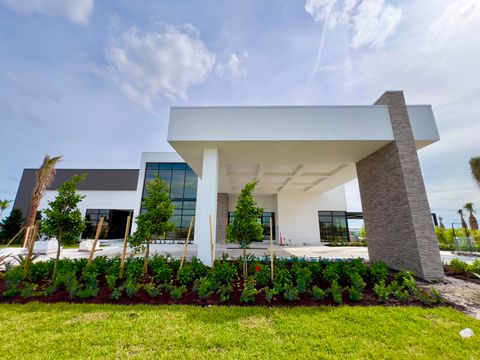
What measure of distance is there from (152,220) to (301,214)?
1636 centimetres

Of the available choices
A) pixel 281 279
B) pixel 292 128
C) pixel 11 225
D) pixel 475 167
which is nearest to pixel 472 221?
pixel 475 167

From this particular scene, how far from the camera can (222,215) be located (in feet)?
62.4

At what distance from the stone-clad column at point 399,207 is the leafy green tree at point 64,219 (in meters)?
11.0

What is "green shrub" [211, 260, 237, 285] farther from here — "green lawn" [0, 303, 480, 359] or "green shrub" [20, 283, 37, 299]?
"green shrub" [20, 283, 37, 299]

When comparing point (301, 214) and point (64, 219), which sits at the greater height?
point (301, 214)

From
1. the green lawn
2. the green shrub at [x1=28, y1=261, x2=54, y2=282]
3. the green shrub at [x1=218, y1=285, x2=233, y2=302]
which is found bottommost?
the green lawn

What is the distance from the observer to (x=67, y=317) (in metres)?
3.67

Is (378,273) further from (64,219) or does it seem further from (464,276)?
(64,219)

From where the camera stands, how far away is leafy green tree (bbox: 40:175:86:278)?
5797mm

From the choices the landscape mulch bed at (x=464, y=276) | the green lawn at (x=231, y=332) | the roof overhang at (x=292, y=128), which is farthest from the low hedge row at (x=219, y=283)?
the roof overhang at (x=292, y=128)

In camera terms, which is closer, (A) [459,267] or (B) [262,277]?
(B) [262,277]

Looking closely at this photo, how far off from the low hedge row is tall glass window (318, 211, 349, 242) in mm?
15269

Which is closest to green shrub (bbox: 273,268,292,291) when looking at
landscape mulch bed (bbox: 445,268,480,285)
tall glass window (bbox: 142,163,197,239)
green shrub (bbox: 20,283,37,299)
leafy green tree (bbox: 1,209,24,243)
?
green shrub (bbox: 20,283,37,299)

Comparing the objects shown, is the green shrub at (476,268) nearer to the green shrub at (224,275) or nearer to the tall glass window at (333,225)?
the green shrub at (224,275)
